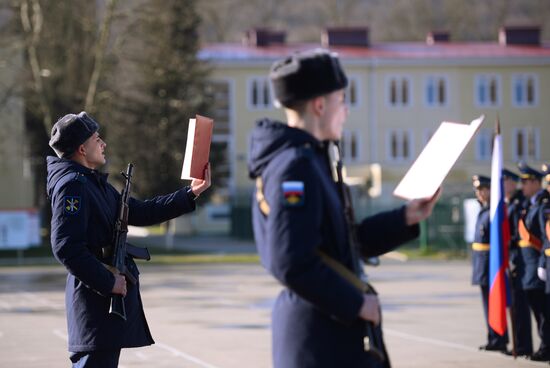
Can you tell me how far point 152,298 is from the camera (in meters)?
21.6

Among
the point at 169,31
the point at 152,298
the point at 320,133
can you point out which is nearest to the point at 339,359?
the point at 320,133

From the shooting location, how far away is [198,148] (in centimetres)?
712

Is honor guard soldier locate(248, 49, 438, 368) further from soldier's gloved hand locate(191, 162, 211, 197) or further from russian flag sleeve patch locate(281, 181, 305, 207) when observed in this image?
soldier's gloved hand locate(191, 162, 211, 197)

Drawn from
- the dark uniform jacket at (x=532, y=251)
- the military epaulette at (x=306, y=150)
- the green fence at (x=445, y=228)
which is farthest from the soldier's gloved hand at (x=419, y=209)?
the green fence at (x=445, y=228)

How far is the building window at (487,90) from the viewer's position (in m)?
66.6

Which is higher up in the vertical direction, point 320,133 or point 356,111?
point 320,133

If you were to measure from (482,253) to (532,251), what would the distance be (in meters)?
0.95

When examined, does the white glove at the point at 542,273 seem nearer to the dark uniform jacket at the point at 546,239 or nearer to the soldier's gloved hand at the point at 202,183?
the dark uniform jacket at the point at 546,239

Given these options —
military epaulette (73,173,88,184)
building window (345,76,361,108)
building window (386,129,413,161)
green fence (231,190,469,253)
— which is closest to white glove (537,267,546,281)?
military epaulette (73,173,88,184)

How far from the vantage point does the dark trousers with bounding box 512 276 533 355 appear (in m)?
13.0

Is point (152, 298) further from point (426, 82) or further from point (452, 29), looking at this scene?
point (452, 29)

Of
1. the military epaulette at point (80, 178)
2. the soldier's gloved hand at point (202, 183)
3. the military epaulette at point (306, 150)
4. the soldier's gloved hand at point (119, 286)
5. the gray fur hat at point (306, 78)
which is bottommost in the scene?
the soldier's gloved hand at point (119, 286)

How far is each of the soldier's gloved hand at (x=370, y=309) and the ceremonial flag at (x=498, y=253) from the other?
583cm

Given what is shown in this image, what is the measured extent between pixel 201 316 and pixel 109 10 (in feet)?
83.9
